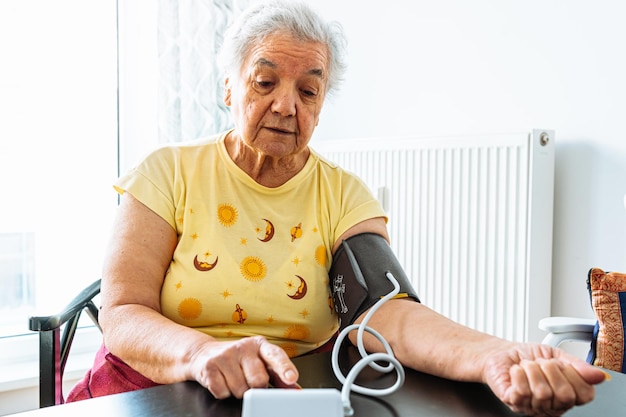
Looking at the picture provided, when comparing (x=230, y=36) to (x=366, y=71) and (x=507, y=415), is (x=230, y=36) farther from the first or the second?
(x=366, y=71)

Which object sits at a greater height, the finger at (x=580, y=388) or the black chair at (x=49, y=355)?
the finger at (x=580, y=388)

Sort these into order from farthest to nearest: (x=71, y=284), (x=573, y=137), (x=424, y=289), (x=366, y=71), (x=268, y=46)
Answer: (x=366, y=71) → (x=71, y=284) → (x=424, y=289) → (x=573, y=137) → (x=268, y=46)

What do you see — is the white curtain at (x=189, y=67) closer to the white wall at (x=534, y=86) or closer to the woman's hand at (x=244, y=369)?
the white wall at (x=534, y=86)

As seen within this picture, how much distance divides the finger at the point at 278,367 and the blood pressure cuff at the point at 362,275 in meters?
0.34

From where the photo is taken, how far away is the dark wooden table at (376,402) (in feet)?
2.22

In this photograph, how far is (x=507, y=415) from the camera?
0.70 meters

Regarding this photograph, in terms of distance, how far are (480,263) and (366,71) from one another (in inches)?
36.5

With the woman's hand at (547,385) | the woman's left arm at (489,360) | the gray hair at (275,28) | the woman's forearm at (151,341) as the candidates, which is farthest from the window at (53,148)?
the woman's hand at (547,385)

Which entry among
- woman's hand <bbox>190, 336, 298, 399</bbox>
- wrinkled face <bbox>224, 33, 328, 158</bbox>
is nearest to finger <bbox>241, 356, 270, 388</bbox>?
woman's hand <bbox>190, 336, 298, 399</bbox>

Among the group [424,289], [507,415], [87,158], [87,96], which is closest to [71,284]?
[87,158]

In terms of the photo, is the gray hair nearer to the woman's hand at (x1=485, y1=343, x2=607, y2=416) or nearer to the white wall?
the woman's hand at (x1=485, y1=343, x2=607, y2=416)

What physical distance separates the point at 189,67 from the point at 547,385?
77.8 inches

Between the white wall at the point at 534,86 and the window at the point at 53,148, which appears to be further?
the window at the point at 53,148

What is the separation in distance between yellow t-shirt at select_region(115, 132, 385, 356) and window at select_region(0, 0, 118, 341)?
50.8 inches
